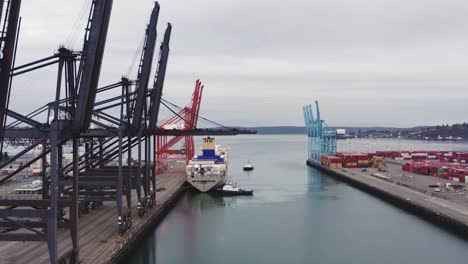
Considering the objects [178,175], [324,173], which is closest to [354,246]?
[178,175]

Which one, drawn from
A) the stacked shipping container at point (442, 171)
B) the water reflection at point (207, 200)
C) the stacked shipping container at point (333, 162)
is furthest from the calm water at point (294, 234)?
the stacked shipping container at point (333, 162)

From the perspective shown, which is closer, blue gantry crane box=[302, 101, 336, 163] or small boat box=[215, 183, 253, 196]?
small boat box=[215, 183, 253, 196]

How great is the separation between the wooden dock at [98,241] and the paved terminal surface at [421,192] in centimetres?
2121

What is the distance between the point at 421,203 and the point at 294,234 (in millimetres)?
12634

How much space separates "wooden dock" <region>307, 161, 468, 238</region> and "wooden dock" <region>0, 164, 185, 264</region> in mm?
20902

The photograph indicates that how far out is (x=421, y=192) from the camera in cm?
→ 4622

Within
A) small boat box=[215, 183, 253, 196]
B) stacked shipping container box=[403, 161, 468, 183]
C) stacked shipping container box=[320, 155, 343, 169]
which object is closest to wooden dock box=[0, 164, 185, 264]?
small boat box=[215, 183, 253, 196]

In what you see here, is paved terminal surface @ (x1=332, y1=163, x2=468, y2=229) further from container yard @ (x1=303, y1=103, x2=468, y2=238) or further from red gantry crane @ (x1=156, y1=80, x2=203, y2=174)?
red gantry crane @ (x1=156, y1=80, x2=203, y2=174)

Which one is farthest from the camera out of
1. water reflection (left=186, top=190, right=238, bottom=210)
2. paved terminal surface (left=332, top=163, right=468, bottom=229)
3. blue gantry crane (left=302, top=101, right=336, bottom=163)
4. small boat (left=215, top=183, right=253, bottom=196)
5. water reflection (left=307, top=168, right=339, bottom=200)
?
blue gantry crane (left=302, top=101, right=336, bottom=163)

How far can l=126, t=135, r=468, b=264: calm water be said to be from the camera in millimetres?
27922

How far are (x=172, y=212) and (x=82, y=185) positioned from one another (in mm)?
13350

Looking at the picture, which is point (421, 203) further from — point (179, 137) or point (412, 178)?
point (179, 137)

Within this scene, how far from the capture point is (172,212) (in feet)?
138

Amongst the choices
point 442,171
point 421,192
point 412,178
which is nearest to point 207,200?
point 421,192
